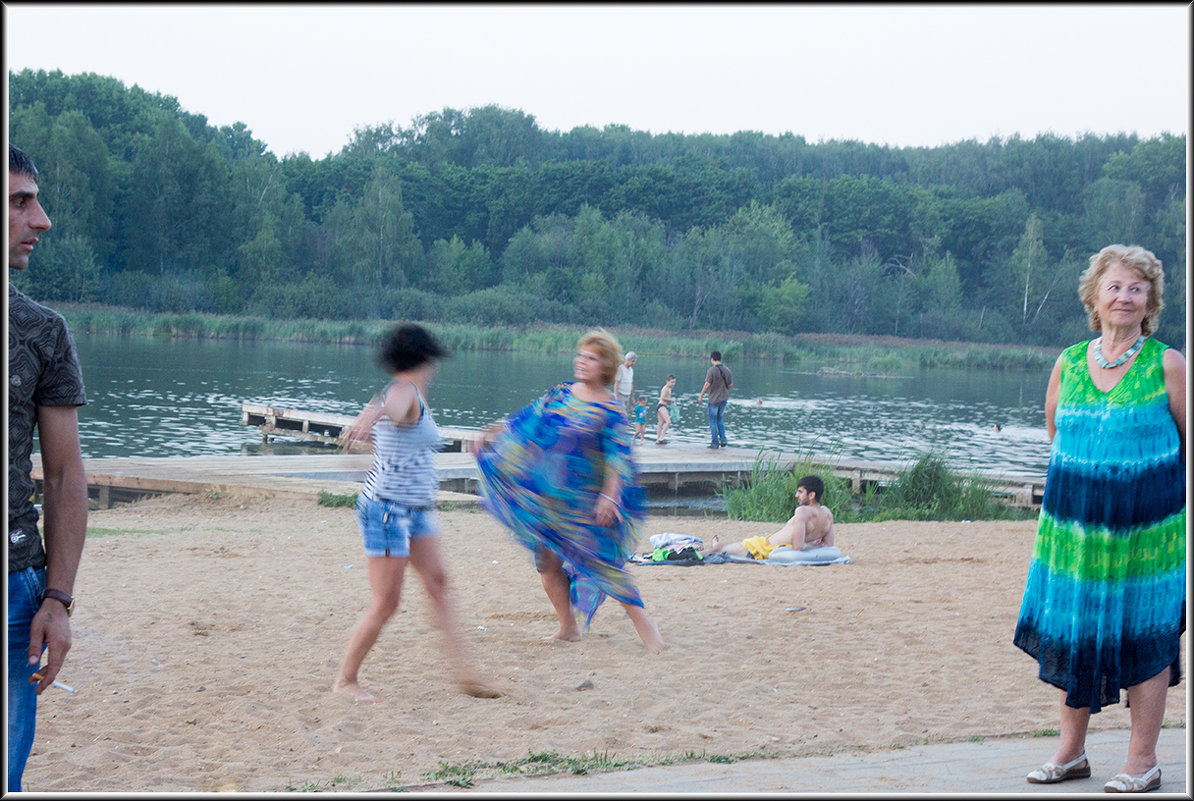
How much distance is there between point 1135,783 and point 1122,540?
752 mm

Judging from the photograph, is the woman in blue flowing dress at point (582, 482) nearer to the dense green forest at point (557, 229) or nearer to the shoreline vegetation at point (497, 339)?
the shoreline vegetation at point (497, 339)

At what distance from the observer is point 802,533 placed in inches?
395

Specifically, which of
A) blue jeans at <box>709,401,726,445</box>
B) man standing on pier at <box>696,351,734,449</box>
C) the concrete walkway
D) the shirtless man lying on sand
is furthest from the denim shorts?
blue jeans at <box>709,401,726,445</box>

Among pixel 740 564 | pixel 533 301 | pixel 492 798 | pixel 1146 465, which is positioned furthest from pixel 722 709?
pixel 533 301

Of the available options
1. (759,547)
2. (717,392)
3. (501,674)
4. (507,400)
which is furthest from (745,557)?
(507,400)

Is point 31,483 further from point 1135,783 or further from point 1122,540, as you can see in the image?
point 1135,783

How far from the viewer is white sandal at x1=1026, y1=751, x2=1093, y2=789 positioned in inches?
148

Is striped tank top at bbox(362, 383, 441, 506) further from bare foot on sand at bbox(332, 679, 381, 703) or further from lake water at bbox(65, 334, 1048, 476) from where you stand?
lake water at bbox(65, 334, 1048, 476)

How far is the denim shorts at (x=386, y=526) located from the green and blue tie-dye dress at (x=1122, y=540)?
2665mm

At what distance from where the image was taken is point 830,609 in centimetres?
757

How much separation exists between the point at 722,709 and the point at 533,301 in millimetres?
65138

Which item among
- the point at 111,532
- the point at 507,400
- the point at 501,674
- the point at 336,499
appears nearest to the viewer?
the point at 501,674

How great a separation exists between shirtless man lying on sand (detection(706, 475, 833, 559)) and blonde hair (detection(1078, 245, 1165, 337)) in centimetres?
597

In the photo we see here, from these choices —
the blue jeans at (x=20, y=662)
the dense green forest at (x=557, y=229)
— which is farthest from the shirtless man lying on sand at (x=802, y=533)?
the dense green forest at (x=557, y=229)
